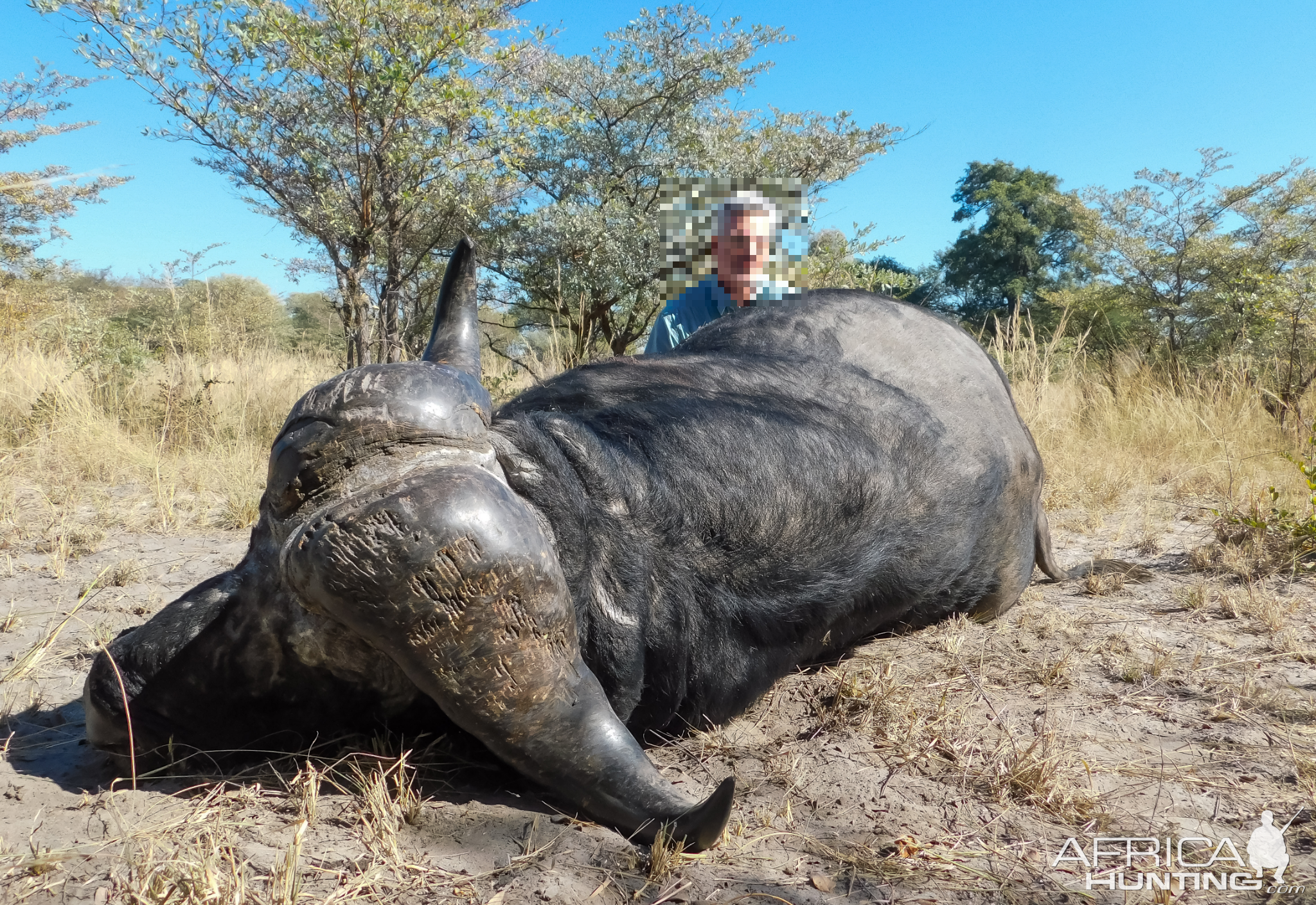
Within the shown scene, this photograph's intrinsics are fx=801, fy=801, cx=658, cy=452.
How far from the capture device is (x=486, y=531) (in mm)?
1367

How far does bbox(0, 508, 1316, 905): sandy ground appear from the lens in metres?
1.40

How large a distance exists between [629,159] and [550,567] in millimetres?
7939

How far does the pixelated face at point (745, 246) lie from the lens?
4203 millimetres

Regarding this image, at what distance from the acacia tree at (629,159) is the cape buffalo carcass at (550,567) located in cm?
549

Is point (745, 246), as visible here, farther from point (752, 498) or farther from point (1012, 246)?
point (1012, 246)

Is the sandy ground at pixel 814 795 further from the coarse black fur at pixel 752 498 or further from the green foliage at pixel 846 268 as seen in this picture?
the green foliage at pixel 846 268

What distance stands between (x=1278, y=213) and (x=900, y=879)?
14.3 meters

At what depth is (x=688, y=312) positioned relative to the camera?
4965mm

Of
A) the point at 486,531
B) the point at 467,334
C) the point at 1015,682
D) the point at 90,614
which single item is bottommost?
the point at 1015,682

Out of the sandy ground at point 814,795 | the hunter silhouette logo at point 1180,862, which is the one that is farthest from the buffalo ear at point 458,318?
the hunter silhouette logo at point 1180,862

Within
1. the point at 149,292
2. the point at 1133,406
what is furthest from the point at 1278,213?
the point at 149,292

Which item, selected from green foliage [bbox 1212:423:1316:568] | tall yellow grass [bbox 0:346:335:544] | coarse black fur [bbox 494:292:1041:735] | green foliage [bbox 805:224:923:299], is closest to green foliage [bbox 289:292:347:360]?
tall yellow grass [bbox 0:346:335:544]

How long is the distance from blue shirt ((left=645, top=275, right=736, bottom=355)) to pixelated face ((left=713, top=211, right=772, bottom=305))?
0.21 meters

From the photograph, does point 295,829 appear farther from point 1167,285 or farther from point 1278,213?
point 1278,213
